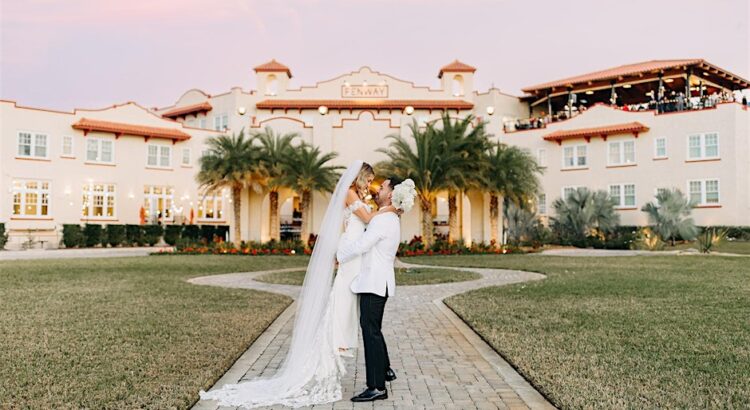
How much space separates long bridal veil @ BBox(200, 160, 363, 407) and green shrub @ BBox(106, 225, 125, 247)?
106ft

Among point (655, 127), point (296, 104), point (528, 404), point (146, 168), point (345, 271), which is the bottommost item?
point (528, 404)

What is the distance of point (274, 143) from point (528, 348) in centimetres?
2679

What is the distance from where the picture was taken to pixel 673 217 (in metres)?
32.5

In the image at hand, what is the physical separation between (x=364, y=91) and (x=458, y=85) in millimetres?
8585

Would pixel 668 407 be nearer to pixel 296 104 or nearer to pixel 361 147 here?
pixel 361 147

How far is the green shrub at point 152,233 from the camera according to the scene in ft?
119

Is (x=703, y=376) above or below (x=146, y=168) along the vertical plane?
below

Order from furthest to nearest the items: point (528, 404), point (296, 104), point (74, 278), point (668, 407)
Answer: point (296, 104)
point (74, 278)
point (528, 404)
point (668, 407)

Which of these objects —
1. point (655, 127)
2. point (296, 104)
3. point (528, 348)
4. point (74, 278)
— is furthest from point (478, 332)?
point (296, 104)

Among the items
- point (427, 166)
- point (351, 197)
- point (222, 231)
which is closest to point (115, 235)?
point (222, 231)

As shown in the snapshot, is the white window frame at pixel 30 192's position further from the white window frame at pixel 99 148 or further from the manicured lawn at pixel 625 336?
the manicured lawn at pixel 625 336

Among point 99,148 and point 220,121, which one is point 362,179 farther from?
point 220,121

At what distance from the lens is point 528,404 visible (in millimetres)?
5133

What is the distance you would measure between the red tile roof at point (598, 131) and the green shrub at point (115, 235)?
28986 millimetres
